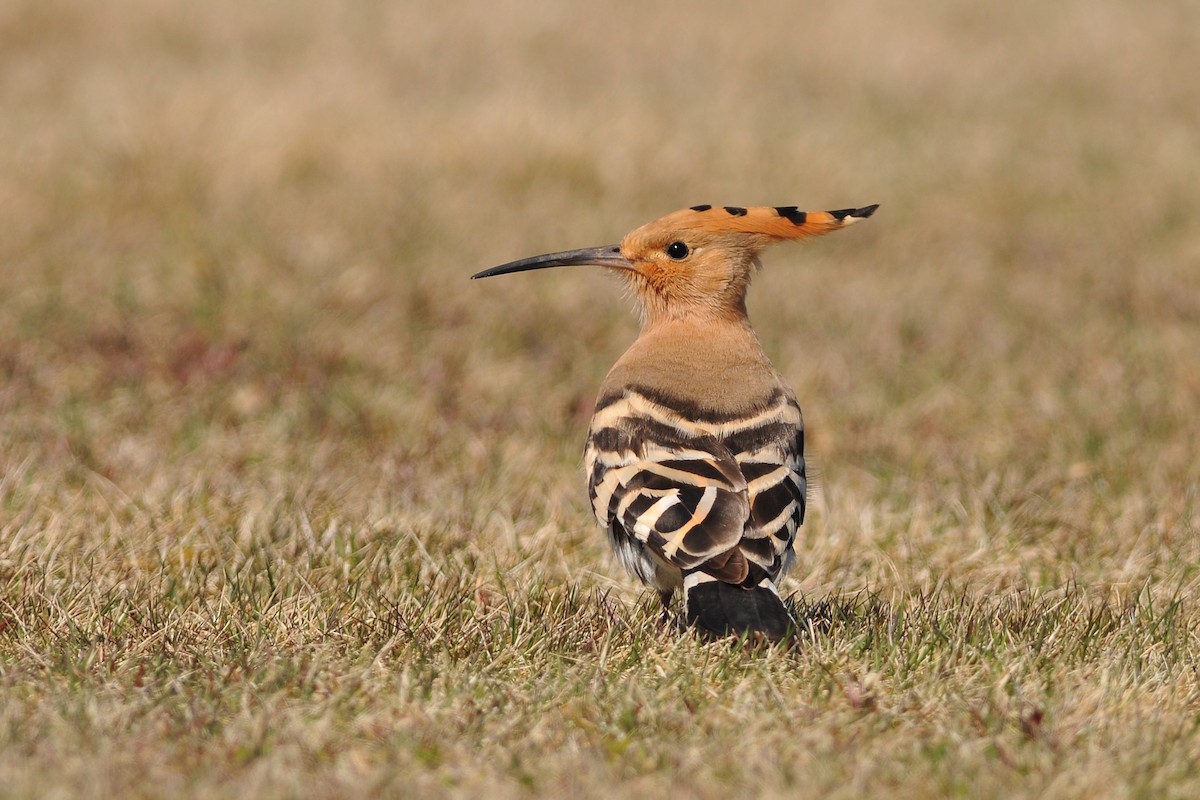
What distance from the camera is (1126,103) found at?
12289 millimetres

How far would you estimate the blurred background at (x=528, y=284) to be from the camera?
4.55 meters

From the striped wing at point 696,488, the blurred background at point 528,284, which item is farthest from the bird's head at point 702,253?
the blurred background at point 528,284

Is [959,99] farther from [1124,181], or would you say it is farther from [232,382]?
[232,382]

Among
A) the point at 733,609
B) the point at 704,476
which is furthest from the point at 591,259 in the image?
the point at 733,609

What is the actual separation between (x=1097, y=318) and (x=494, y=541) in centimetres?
403

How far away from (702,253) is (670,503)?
3.75 feet

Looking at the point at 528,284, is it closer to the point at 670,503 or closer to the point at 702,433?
the point at 702,433

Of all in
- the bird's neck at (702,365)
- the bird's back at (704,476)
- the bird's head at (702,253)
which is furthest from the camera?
the bird's head at (702,253)

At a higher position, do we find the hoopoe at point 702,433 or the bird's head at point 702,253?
the bird's head at point 702,253

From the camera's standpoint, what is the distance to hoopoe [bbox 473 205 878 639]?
11.0 feet

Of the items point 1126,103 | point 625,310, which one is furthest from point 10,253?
point 1126,103

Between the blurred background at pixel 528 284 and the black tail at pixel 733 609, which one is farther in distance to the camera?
the blurred background at pixel 528 284

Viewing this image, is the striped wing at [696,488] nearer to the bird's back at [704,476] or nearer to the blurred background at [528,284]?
the bird's back at [704,476]

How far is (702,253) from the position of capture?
4406 mm
